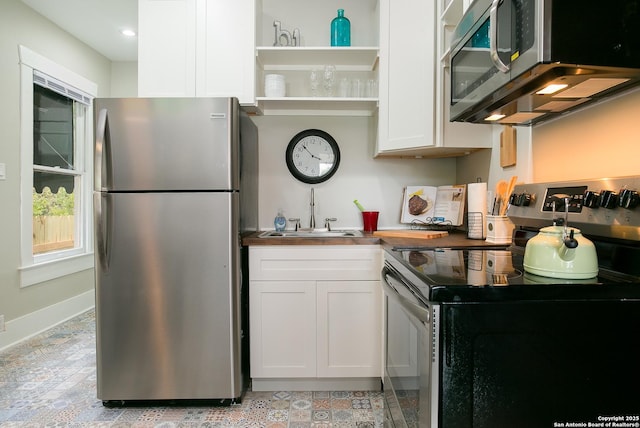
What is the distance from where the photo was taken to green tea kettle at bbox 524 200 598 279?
3.05ft

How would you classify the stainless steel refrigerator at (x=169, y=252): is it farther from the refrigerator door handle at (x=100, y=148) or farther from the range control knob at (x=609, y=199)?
the range control knob at (x=609, y=199)

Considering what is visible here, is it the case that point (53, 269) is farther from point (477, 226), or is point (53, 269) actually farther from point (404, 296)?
point (477, 226)

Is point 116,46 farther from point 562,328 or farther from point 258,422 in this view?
Result: point 562,328

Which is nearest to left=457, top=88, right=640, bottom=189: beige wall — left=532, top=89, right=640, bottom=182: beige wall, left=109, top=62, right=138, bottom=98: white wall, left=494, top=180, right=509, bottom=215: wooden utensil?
left=532, top=89, right=640, bottom=182: beige wall

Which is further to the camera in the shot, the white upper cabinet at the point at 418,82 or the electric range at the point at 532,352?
the white upper cabinet at the point at 418,82

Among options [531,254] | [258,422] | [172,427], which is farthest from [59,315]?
Result: [531,254]

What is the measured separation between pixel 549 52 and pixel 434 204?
158 centimetres

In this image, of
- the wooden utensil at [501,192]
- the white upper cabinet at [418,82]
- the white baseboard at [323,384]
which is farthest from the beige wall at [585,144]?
the white baseboard at [323,384]

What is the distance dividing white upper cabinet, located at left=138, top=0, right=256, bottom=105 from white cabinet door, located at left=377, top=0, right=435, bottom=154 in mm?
789

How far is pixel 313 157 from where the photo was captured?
2.58m

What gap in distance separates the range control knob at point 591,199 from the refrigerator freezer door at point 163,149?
1.46m

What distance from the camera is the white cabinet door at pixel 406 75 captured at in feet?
6.50

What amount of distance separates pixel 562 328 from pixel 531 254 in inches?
8.5

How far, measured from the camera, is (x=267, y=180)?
8.52 feet
